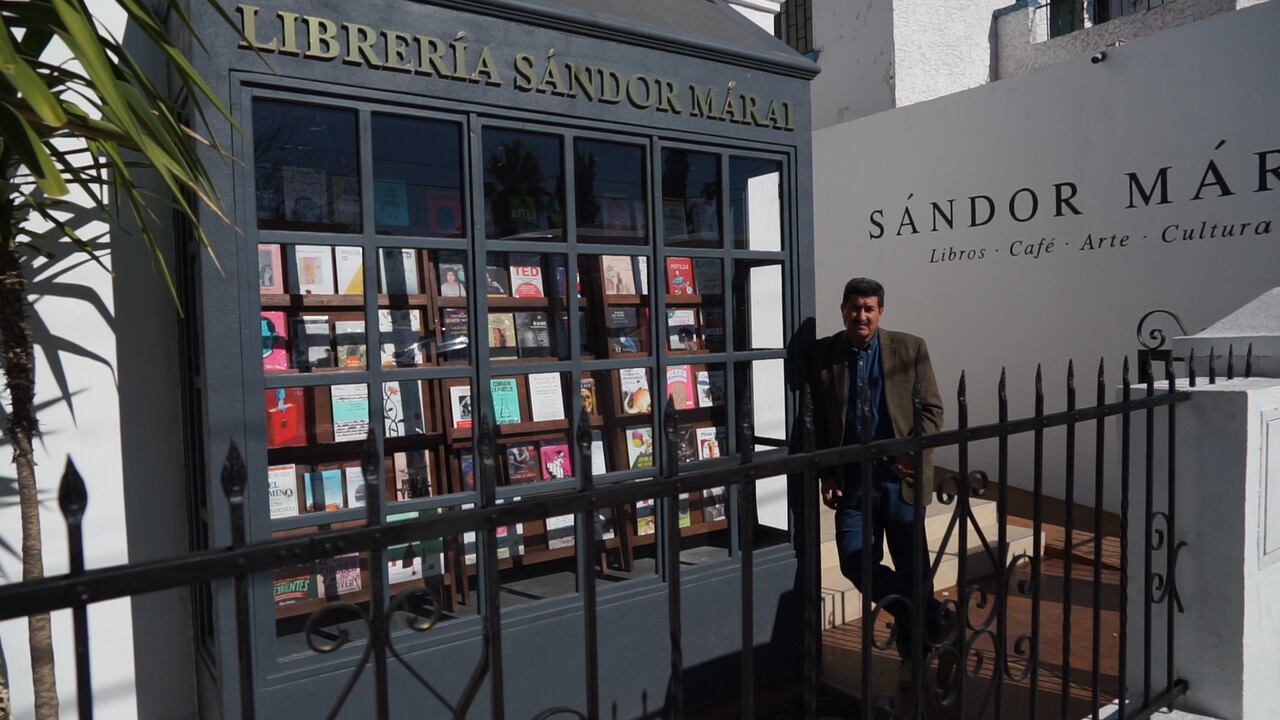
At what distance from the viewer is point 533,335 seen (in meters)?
3.93

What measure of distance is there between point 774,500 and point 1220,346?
2.24 m

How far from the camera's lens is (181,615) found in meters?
3.34

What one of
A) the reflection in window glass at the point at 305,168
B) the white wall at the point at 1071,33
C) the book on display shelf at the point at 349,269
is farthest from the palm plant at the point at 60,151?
the white wall at the point at 1071,33

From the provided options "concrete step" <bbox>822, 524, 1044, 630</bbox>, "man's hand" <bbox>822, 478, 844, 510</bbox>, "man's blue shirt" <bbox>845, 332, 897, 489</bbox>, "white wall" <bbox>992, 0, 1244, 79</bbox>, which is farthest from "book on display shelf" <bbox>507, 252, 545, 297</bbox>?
"white wall" <bbox>992, 0, 1244, 79</bbox>

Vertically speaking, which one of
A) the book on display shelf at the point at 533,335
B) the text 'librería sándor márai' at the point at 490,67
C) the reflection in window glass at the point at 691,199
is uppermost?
the text 'librería sándor márai' at the point at 490,67

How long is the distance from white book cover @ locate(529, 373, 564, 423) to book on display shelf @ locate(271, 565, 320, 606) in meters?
1.13

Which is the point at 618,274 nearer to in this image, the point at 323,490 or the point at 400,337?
the point at 400,337

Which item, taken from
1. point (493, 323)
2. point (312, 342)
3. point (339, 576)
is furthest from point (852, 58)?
point (339, 576)

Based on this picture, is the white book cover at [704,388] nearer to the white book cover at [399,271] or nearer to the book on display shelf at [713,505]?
the book on display shelf at [713,505]

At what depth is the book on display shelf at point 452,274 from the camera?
3734 millimetres

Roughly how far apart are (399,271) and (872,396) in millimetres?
2095

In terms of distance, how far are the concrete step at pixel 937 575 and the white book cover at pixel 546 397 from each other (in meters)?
1.77

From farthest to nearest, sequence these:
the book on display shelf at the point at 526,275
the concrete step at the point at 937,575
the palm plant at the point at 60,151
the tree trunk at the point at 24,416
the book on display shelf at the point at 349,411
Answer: the concrete step at the point at 937,575 < the book on display shelf at the point at 526,275 < the book on display shelf at the point at 349,411 < the tree trunk at the point at 24,416 < the palm plant at the point at 60,151

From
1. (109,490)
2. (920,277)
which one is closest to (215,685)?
(109,490)
